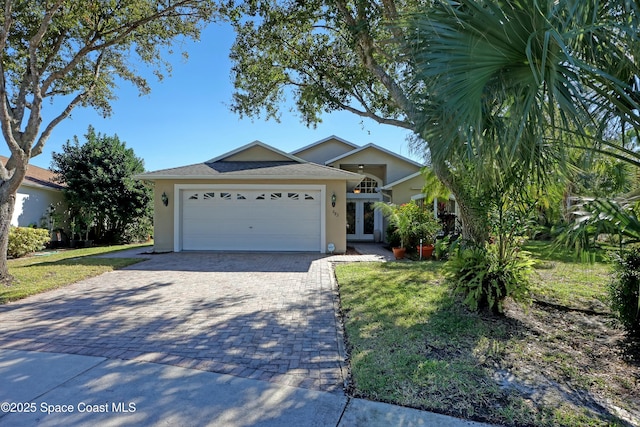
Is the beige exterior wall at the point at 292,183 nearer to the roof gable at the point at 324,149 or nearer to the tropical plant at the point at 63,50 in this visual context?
the tropical plant at the point at 63,50

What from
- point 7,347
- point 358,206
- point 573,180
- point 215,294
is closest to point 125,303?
point 215,294

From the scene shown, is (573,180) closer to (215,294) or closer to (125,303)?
(215,294)

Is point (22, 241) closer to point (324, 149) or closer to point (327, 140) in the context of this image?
point (324, 149)

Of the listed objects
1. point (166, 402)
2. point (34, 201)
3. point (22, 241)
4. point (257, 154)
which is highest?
point (257, 154)

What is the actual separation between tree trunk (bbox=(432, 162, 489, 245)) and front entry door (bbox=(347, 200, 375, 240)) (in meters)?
13.3

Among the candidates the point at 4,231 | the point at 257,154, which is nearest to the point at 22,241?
the point at 4,231

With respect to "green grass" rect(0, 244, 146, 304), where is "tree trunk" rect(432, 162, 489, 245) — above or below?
above

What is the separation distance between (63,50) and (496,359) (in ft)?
45.9

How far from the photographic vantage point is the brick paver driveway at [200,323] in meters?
3.83

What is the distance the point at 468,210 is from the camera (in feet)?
19.0

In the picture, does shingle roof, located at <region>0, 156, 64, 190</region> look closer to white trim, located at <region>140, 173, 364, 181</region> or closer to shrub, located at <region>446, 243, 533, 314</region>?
white trim, located at <region>140, 173, 364, 181</region>

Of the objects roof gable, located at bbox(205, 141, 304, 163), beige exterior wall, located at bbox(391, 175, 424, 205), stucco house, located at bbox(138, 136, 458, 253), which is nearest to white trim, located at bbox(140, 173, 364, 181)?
stucco house, located at bbox(138, 136, 458, 253)

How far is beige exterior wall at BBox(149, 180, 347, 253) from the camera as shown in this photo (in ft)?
43.0

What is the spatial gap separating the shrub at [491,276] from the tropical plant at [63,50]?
9756 mm
